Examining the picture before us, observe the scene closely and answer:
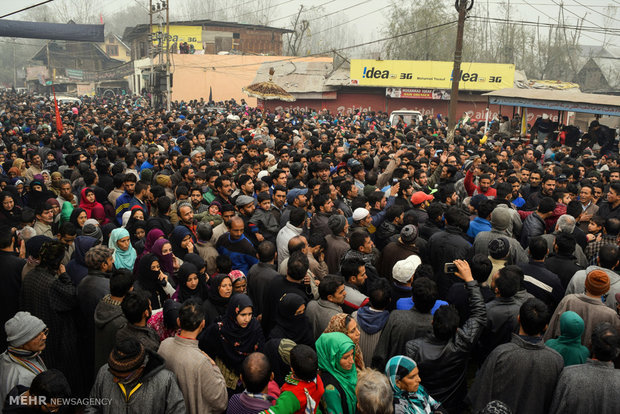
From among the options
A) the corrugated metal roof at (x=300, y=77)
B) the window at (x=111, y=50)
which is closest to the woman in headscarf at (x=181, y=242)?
the corrugated metal roof at (x=300, y=77)

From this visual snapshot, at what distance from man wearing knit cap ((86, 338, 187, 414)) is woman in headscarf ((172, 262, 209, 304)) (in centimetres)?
128

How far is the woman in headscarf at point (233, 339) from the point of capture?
394 centimetres

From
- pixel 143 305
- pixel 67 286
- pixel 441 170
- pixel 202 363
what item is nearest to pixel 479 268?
pixel 202 363

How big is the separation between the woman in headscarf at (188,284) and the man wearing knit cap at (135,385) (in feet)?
4.19

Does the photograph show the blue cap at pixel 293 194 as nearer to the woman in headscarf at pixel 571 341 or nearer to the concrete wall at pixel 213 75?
the woman in headscarf at pixel 571 341

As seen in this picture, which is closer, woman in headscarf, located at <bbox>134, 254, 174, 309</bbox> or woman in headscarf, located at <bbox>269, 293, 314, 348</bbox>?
woman in headscarf, located at <bbox>269, 293, 314, 348</bbox>

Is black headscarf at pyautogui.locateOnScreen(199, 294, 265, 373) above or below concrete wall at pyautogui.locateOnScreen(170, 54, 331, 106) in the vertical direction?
below

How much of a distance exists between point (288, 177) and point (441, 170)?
109 inches

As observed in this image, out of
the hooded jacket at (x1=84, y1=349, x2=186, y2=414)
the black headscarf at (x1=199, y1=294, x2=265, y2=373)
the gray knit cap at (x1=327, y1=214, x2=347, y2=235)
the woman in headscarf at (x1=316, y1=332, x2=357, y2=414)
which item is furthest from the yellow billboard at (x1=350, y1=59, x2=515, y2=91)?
the hooded jacket at (x1=84, y1=349, x2=186, y2=414)

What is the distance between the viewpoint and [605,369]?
11.5 ft

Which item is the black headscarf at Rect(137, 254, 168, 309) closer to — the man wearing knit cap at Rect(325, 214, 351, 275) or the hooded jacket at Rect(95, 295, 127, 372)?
the hooded jacket at Rect(95, 295, 127, 372)

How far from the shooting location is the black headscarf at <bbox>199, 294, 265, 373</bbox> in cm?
396

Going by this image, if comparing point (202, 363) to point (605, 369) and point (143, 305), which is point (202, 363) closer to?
point (143, 305)

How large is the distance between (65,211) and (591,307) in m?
6.55
